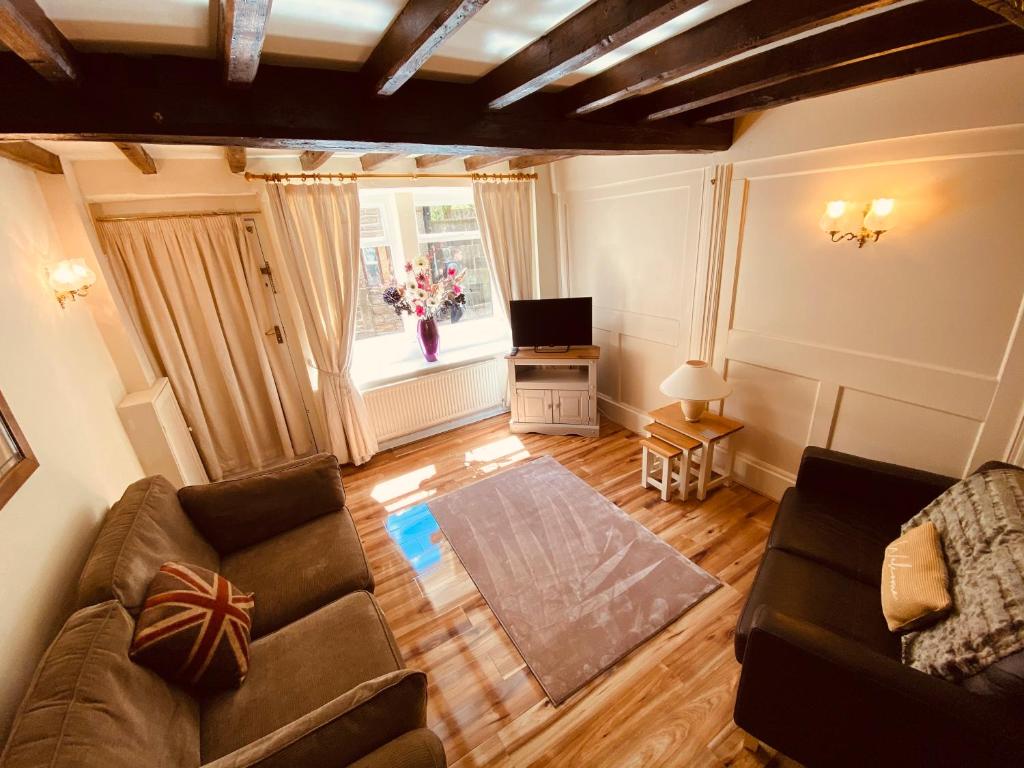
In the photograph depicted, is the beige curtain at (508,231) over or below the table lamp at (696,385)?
over

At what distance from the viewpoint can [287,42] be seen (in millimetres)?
1324

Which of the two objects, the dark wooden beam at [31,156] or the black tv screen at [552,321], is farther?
the black tv screen at [552,321]

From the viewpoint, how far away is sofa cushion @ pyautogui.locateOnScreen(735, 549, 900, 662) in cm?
154

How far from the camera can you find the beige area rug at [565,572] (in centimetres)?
204

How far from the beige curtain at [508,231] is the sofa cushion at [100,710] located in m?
3.45

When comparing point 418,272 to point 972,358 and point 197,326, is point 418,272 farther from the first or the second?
point 972,358

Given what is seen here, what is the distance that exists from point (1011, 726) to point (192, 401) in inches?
166

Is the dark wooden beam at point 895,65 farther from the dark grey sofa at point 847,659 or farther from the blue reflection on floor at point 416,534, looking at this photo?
the blue reflection on floor at point 416,534

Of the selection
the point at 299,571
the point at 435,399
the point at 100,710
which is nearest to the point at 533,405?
the point at 435,399

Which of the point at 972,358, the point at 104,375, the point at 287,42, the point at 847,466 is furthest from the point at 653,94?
the point at 104,375

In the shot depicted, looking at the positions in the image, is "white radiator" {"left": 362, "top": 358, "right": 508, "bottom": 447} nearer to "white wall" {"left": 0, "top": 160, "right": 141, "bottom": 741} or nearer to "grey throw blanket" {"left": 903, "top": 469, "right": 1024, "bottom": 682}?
"white wall" {"left": 0, "top": 160, "right": 141, "bottom": 741}

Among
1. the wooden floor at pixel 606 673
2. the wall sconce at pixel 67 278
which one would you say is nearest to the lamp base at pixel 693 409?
the wooden floor at pixel 606 673

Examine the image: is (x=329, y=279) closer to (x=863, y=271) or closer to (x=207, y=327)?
(x=207, y=327)

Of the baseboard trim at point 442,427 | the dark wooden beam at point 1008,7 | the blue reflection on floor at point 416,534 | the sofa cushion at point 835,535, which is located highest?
the dark wooden beam at point 1008,7
